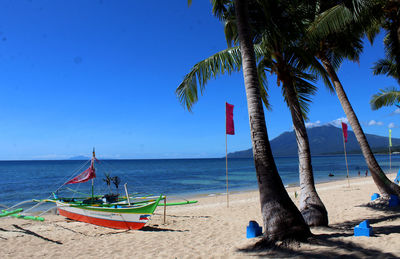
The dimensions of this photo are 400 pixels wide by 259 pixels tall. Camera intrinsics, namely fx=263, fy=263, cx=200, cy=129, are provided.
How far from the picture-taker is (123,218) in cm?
884

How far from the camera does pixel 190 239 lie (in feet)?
23.7

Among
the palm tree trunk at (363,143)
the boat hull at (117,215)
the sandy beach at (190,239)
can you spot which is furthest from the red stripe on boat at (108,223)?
the palm tree trunk at (363,143)

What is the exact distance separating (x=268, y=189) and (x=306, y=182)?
2.10m

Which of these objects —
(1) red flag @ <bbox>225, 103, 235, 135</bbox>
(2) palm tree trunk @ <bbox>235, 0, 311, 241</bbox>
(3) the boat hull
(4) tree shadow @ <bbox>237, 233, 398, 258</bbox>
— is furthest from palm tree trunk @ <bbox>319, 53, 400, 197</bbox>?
(3) the boat hull

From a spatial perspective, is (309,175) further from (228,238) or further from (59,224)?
(59,224)

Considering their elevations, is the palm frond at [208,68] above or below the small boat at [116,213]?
above

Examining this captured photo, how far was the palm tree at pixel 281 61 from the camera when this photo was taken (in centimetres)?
625

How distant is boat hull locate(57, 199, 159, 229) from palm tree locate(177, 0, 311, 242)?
4.47 m

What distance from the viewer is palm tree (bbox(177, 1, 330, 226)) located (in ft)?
20.5

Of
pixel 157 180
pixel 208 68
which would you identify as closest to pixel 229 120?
pixel 208 68

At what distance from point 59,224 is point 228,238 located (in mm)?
7310

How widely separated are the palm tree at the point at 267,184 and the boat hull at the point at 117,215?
447cm

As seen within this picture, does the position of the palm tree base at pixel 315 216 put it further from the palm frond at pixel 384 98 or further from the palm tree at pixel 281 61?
the palm frond at pixel 384 98

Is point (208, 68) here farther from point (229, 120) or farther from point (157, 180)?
point (157, 180)
